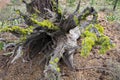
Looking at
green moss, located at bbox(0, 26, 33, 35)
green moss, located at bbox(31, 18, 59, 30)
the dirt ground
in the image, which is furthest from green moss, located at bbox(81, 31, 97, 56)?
green moss, located at bbox(0, 26, 33, 35)

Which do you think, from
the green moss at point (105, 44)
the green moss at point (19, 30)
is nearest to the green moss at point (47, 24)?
the green moss at point (19, 30)

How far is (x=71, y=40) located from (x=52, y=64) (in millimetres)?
1153

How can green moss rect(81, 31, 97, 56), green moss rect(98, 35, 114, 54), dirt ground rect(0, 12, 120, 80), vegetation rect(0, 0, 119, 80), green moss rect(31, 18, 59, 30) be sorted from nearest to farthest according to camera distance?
green moss rect(81, 31, 97, 56) → green moss rect(98, 35, 114, 54) → vegetation rect(0, 0, 119, 80) → green moss rect(31, 18, 59, 30) → dirt ground rect(0, 12, 120, 80)

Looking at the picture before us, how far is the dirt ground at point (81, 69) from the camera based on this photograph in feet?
17.9

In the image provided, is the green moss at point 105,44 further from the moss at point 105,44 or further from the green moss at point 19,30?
the green moss at point 19,30

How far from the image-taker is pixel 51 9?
6676 mm

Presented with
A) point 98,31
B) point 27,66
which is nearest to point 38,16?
point 27,66

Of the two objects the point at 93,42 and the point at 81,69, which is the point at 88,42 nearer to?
the point at 93,42

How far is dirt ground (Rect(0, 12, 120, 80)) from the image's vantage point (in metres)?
5.47

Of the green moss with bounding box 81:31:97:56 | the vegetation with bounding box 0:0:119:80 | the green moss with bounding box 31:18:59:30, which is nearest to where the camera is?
the green moss with bounding box 81:31:97:56

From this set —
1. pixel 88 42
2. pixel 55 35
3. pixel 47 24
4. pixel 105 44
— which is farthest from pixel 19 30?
pixel 105 44

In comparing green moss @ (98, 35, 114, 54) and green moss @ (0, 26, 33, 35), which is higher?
green moss @ (0, 26, 33, 35)

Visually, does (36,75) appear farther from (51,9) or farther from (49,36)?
(51,9)

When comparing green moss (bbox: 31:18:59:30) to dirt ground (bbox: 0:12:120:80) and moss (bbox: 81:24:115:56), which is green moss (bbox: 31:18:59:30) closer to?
moss (bbox: 81:24:115:56)
